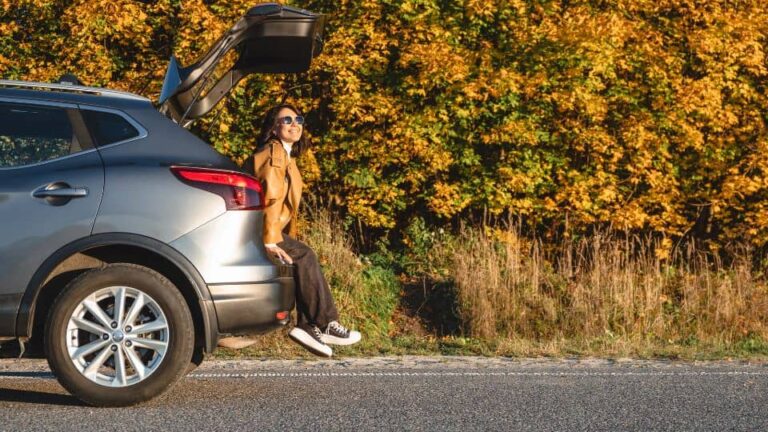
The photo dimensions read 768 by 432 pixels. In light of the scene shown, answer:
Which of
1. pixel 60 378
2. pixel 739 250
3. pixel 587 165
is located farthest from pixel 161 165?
pixel 739 250

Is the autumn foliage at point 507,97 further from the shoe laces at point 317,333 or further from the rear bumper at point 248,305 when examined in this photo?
the rear bumper at point 248,305

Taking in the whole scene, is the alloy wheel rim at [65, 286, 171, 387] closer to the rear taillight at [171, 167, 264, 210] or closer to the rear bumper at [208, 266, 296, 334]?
the rear bumper at [208, 266, 296, 334]

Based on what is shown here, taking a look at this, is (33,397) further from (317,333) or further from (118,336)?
(317,333)

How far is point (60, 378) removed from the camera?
6109 millimetres

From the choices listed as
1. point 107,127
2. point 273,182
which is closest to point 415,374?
point 273,182

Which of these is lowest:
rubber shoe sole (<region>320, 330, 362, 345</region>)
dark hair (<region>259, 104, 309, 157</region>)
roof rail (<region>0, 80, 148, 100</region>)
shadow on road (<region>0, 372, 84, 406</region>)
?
shadow on road (<region>0, 372, 84, 406</region>)

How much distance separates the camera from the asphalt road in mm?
5840

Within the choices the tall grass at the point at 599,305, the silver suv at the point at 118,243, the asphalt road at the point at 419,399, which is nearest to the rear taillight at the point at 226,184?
the silver suv at the point at 118,243

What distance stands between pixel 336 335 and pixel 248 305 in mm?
1475

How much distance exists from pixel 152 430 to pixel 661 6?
466 inches

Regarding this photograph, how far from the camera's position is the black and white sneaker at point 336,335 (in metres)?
7.64

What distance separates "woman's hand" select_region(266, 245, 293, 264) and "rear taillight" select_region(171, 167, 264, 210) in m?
0.95

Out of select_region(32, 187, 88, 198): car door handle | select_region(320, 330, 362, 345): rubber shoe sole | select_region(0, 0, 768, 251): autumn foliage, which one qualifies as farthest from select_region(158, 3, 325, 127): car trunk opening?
select_region(0, 0, 768, 251): autumn foliage

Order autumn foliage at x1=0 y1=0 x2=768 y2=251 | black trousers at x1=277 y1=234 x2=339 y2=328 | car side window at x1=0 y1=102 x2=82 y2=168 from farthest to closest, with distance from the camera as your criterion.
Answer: autumn foliage at x1=0 y1=0 x2=768 y2=251, black trousers at x1=277 y1=234 x2=339 y2=328, car side window at x1=0 y1=102 x2=82 y2=168
